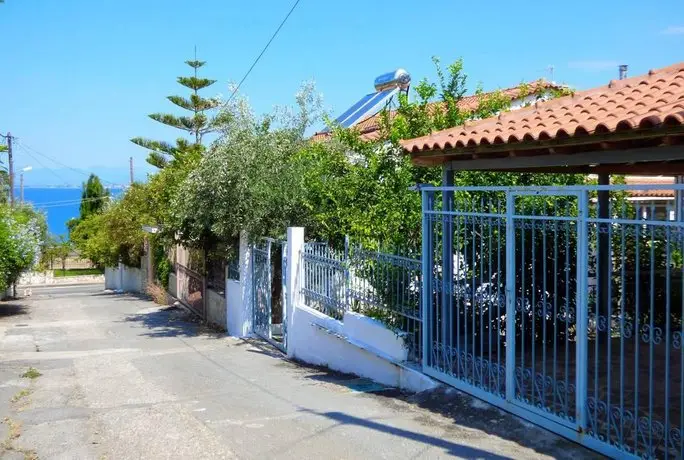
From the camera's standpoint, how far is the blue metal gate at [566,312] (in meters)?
4.96

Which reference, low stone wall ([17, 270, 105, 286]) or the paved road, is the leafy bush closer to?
the paved road

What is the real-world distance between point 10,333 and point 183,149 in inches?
579

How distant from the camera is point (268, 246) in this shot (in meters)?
12.9

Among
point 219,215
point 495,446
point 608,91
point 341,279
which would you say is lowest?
point 495,446

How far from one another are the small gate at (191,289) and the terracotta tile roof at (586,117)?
40.0ft

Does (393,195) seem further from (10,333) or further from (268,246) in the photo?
(10,333)

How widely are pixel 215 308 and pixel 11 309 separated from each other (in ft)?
37.1

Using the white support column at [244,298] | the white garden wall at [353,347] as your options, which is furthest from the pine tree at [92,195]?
the white garden wall at [353,347]

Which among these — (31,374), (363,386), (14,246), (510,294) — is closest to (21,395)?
(31,374)

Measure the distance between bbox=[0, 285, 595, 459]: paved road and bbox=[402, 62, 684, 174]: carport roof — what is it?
2.42 meters

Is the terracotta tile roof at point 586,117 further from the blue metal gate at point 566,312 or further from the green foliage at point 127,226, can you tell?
the green foliage at point 127,226

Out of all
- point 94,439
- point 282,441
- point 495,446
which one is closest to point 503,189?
point 495,446

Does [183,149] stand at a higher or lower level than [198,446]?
higher

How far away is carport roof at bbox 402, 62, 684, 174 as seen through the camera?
5.18 meters
